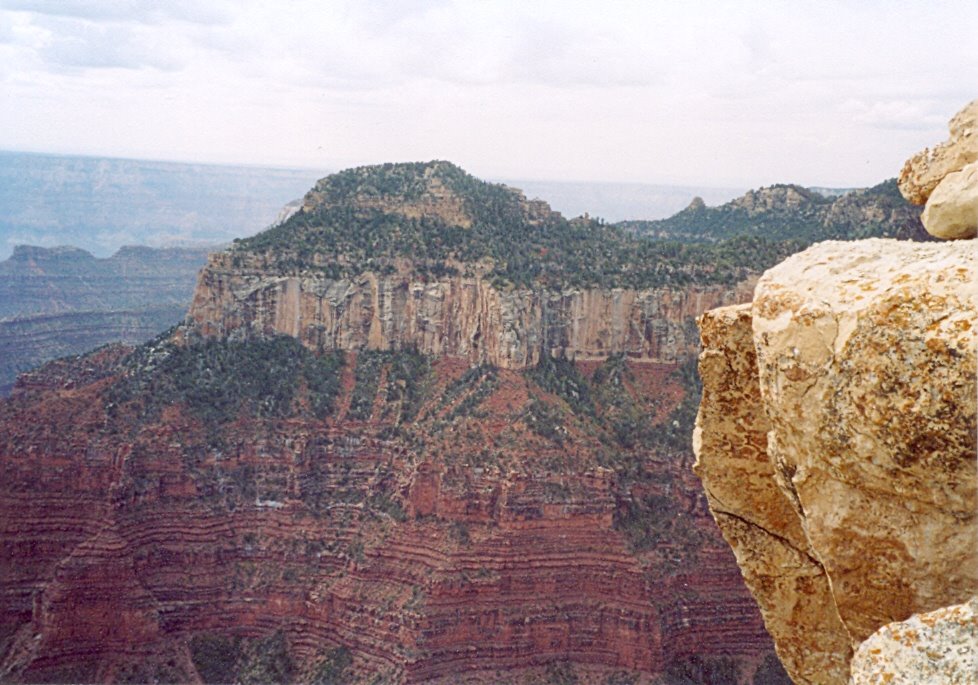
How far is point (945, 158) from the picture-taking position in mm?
9328

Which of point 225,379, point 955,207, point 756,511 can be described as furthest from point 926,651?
point 225,379

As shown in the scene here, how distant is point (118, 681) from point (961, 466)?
4940 cm

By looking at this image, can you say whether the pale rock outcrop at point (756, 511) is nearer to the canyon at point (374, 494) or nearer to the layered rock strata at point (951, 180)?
the layered rock strata at point (951, 180)

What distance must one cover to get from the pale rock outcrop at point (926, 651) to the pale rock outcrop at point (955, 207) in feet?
10.6

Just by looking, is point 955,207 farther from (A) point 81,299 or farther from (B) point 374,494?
(A) point 81,299

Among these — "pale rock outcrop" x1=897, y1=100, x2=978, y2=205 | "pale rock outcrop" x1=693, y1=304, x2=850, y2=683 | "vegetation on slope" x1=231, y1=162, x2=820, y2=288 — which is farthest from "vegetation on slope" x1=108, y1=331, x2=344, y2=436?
"pale rock outcrop" x1=897, y1=100, x2=978, y2=205

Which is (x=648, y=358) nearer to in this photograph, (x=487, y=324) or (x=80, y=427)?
(x=487, y=324)

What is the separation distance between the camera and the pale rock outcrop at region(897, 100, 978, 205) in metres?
9.13

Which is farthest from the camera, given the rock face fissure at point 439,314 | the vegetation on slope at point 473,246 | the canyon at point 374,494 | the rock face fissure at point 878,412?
the vegetation on slope at point 473,246

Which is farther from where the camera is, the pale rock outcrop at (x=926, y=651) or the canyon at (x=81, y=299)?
the canyon at (x=81, y=299)

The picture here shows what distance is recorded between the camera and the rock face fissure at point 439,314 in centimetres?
5731

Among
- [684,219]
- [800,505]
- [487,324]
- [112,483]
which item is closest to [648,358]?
[487,324]

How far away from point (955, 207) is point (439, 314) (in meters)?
50.6

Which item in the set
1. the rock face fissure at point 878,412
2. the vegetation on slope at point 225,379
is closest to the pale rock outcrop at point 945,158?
the rock face fissure at point 878,412
